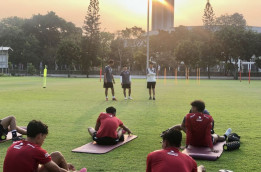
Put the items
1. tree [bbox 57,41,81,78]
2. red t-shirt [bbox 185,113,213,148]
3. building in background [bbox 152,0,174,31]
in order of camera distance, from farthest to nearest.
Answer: building in background [bbox 152,0,174,31] < tree [bbox 57,41,81,78] < red t-shirt [bbox 185,113,213,148]

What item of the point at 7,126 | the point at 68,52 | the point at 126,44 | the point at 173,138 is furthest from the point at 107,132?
the point at 126,44

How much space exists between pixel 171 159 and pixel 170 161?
0.09ft

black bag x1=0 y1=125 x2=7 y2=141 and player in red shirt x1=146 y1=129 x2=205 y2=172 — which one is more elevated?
player in red shirt x1=146 y1=129 x2=205 y2=172

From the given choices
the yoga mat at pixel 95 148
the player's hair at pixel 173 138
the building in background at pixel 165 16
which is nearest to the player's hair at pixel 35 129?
the player's hair at pixel 173 138

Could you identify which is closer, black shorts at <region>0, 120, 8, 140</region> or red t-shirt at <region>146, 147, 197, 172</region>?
red t-shirt at <region>146, 147, 197, 172</region>

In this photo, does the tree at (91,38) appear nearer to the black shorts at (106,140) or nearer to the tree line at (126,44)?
the tree line at (126,44)

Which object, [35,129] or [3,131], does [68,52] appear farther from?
[35,129]

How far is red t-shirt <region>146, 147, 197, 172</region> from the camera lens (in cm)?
382

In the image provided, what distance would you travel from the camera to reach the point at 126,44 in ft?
271

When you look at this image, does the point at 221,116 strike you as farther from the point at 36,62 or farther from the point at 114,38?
the point at 36,62

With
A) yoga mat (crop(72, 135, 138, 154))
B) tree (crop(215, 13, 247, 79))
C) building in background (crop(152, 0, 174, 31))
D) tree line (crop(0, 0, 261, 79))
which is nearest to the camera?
yoga mat (crop(72, 135, 138, 154))

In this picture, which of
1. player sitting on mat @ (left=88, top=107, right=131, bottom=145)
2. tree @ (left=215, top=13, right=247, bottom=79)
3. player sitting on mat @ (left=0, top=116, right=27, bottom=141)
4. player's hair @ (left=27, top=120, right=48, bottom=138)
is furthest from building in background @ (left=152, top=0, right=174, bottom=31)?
player's hair @ (left=27, top=120, right=48, bottom=138)

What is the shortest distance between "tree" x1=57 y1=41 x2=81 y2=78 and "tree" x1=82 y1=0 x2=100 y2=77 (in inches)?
63.7

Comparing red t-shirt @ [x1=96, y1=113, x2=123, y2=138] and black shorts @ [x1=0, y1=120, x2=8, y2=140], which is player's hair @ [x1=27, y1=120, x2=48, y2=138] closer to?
red t-shirt @ [x1=96, y1=113, x2=123, y2=138]
